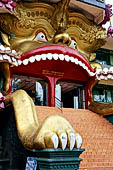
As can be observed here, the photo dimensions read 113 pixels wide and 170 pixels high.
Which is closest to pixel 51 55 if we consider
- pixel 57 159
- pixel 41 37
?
pixel 41 37

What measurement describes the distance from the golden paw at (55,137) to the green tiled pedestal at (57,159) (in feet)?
0.28

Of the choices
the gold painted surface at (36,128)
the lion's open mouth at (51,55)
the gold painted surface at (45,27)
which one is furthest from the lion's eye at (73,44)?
the gold painted surface at (36,128)

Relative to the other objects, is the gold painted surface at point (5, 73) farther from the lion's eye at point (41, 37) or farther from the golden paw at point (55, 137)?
the golden paw at point (55, 137)

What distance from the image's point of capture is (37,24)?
11.9 meters

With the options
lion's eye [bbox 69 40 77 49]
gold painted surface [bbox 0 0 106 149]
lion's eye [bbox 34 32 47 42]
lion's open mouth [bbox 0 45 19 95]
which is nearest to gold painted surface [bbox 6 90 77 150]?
lion's open mouth [bbox 0 45 19 95]

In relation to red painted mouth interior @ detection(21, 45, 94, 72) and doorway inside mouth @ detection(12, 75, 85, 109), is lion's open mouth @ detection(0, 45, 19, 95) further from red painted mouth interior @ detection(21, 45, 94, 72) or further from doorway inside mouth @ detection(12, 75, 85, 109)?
doorway inside mouth @ detection(12, 75, 85, 109)

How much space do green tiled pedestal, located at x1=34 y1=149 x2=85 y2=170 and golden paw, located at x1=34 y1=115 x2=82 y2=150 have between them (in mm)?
85

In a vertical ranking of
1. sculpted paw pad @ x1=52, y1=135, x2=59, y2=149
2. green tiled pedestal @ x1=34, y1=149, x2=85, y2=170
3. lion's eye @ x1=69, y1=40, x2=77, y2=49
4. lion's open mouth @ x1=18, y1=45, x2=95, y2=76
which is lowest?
green tiled pedestal @ x1=34, y1=149, x2=85, y2=170

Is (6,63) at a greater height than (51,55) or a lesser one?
lesser

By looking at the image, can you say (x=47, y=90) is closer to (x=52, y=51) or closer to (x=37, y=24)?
(x=52, y=51)

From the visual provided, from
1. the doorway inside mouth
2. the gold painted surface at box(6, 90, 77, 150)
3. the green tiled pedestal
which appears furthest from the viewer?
the doorway inside mouth

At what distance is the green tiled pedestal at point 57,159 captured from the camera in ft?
11.9

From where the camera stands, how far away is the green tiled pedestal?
3.62 meters

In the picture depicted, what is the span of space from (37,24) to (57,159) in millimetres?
9459
